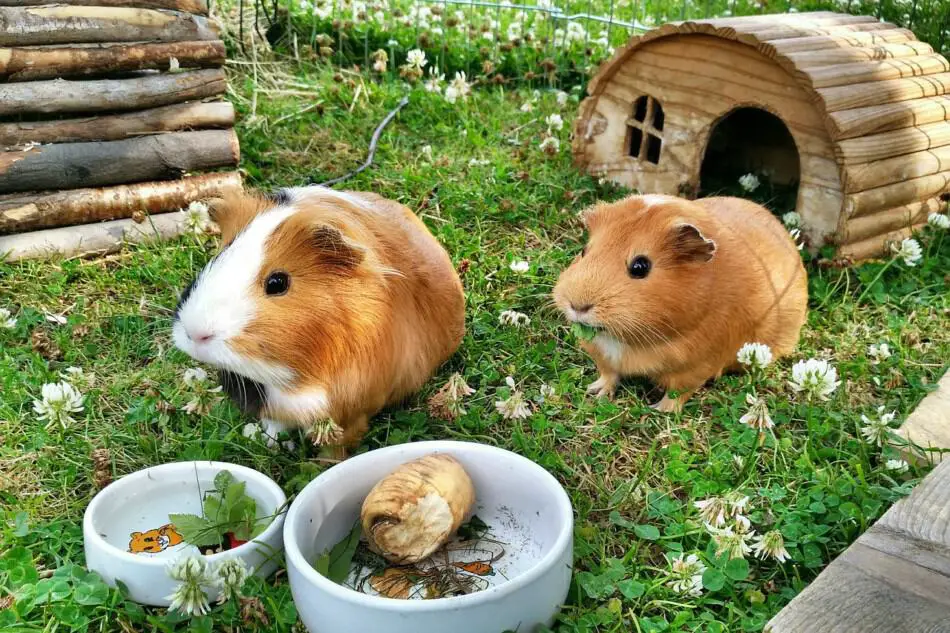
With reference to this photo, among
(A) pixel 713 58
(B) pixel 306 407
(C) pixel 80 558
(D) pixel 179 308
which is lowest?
(C) pixel 80 558

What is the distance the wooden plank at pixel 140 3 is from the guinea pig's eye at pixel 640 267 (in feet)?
8.55

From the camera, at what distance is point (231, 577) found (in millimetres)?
1920

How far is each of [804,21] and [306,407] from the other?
3.05 metres

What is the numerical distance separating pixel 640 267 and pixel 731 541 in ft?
2.96

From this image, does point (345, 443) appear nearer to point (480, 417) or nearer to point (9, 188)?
point (480, 417)

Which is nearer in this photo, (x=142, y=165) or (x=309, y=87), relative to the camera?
(x=142, y=165)

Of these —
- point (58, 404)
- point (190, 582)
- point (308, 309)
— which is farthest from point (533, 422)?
point (58, 404)

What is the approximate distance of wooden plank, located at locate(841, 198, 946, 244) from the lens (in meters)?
3.62

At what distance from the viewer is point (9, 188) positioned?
365 centimetres

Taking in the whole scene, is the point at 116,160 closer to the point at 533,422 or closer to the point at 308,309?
the point at 308,309

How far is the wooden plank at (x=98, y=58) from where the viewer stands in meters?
3.65

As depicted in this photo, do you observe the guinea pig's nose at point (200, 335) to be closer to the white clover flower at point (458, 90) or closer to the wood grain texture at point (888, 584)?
the wood grain texture at point (888, 584)

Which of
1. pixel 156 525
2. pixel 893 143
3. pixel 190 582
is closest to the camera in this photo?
pixel 190 582

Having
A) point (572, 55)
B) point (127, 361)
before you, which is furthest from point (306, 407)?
point (572, 55)
